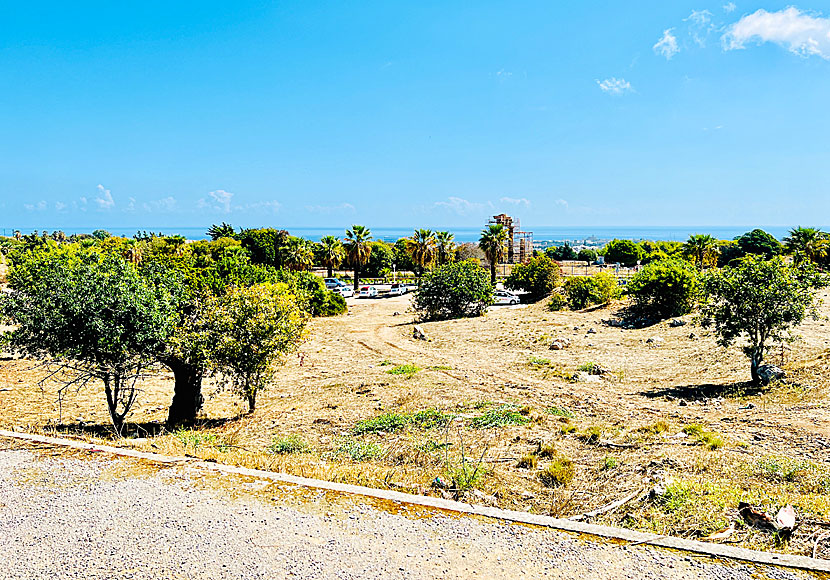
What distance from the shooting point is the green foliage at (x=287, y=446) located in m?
9.85

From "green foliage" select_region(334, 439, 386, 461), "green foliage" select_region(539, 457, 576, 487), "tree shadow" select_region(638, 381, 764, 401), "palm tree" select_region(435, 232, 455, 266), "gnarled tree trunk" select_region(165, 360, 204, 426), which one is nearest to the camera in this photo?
"green foliage" select_region(539, 457, 576, 487)

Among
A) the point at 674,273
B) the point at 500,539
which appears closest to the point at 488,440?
the point at 500,539

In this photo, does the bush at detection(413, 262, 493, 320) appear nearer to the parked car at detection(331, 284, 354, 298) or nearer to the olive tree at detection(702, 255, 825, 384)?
the parked car at detection(331, 284, 354, 298)

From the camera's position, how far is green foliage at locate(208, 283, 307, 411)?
1255 cm

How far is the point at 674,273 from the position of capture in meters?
29.9

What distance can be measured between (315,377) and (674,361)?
12.8m

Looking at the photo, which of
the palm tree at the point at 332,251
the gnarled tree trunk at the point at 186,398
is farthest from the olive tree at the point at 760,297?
the palm tree at the point at 332,251

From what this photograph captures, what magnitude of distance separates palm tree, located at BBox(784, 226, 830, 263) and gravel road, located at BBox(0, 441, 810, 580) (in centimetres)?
5333

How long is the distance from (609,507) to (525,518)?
1.42 meters

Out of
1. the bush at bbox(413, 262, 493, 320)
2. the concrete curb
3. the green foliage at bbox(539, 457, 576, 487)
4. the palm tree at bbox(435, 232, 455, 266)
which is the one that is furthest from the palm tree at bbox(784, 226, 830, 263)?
the concrete curb

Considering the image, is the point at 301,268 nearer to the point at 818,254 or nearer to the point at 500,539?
the point at 818,254

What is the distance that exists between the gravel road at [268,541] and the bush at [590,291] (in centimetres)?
3114

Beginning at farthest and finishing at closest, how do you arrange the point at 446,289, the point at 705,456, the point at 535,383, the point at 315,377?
the point at 446,289
the point at 315,377
the point at 535,383
the point at 705,456

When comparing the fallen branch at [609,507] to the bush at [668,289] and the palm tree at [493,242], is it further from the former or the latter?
the palm tree at [493,242]
